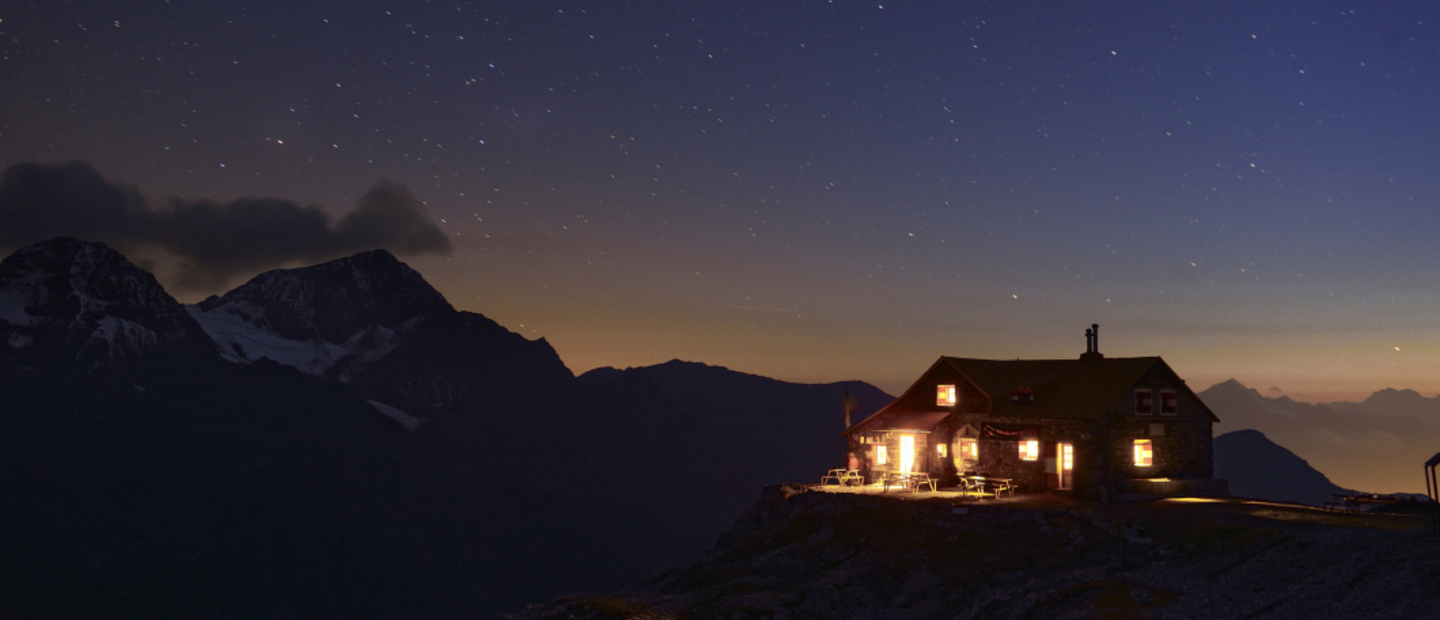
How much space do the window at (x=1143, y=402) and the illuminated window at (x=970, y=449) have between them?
7328 mm

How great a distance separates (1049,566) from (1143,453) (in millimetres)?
14651

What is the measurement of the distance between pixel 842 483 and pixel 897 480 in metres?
2.84

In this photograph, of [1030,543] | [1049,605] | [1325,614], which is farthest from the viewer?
[1030,543]

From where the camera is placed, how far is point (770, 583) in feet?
113

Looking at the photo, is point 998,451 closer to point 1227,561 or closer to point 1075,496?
point 1075,496

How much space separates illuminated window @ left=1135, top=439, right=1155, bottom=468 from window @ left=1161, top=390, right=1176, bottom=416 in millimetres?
A: 2058

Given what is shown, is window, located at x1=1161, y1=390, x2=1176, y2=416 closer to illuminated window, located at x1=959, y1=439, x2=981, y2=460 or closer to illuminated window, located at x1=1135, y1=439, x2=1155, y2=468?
illuminated window, located at x1=1135, y1=439, x2=1155, y2=468

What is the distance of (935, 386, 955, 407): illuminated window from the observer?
4831cm

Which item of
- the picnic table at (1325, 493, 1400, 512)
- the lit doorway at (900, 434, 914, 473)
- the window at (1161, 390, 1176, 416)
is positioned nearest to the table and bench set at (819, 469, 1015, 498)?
the lit doorway at (900, 434, 914, 473)

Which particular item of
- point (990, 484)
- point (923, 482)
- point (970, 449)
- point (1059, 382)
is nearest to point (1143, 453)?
point (1059, 382)

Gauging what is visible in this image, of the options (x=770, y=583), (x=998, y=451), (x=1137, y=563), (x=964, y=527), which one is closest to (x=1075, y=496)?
(x=998, y=451)

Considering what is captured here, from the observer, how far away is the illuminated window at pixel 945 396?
48.3 m

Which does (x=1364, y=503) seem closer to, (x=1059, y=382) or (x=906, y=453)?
(x=1059, y=382)

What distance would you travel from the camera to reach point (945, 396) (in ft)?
160
